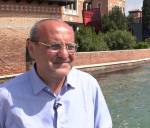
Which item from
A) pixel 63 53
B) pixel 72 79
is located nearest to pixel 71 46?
pixel 63 53

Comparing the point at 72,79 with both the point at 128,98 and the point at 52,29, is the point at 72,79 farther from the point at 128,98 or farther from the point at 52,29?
the point at 128,98

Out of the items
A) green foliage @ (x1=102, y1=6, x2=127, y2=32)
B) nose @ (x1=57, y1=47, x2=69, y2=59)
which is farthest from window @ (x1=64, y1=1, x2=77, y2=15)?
nose @ (x1=57, y1=47, x2=69, y2=59)

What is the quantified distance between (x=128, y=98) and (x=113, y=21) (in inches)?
1062

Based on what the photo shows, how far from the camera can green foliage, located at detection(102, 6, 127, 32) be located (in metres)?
41.8

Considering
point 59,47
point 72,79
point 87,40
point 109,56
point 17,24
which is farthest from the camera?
point 109,56

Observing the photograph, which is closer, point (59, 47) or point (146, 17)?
point (59, 47)

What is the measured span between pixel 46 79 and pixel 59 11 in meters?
23.6

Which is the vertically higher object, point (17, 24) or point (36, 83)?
point (36, 83)

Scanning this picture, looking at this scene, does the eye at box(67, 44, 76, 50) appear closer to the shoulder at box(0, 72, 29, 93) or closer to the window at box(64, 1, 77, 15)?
the shoulder at box(0, 72, 29, 93)

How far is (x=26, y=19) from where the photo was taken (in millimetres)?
23547

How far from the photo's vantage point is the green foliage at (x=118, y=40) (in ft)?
108

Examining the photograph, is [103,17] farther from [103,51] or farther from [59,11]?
[59,11]

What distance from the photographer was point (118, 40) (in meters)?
33.2

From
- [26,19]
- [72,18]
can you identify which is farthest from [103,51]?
[72,18]
